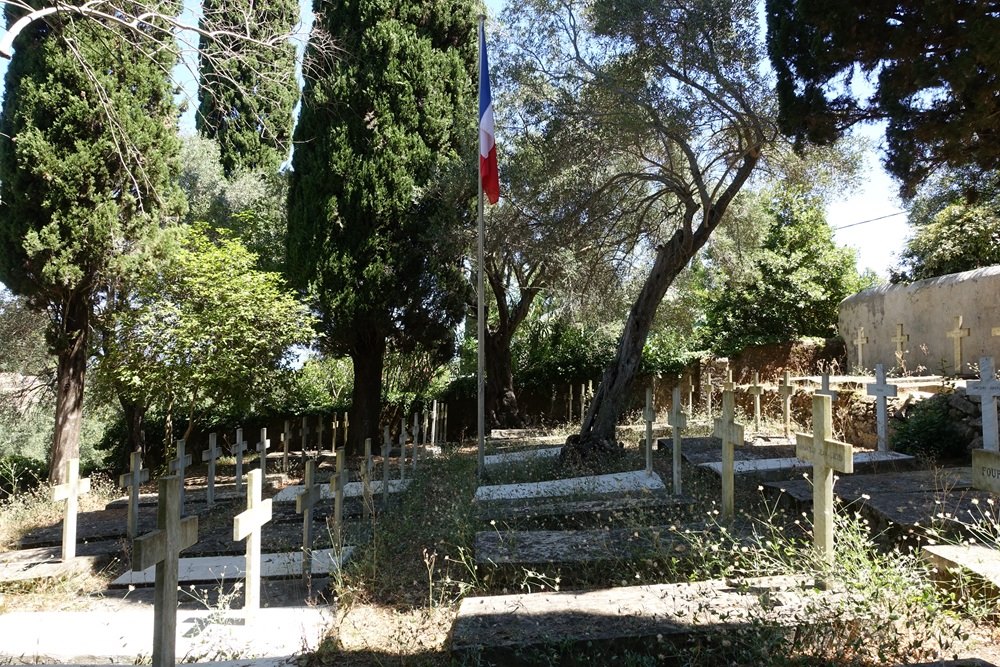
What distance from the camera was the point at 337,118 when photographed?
14.4 meters

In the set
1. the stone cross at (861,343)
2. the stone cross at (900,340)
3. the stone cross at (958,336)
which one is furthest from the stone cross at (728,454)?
the stone cross at (861,343)

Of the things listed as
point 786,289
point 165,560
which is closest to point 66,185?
point 165,560

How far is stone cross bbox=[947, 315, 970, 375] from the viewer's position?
1111 centimetres

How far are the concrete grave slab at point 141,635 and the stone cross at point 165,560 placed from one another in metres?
0.97

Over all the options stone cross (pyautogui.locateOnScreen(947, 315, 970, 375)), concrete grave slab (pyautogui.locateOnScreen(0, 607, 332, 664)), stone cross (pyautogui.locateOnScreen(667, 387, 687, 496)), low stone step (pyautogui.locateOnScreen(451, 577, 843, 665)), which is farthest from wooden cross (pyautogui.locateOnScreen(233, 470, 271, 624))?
stone cross (pyautogui.locateOnScreen(947, 315, 970, 375))

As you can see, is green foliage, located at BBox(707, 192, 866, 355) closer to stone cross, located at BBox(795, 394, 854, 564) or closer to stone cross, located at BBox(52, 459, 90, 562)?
stone cross, located at BBox(795, 394, 854, 564)

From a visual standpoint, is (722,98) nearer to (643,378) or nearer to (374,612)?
(374,612)

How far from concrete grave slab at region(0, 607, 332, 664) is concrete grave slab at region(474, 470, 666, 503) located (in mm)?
3296

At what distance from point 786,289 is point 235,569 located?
17645mm

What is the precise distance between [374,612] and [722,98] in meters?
8.32

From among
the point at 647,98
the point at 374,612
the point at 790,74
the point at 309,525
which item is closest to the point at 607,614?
the point at 374,612

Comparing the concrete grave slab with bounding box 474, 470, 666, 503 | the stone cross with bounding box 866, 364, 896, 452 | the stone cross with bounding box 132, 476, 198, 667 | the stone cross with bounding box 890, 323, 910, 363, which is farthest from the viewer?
the stone cross with bounding box 890, 323, 910, 363

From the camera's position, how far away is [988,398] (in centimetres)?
642

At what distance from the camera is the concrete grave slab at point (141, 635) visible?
13.8 ft
